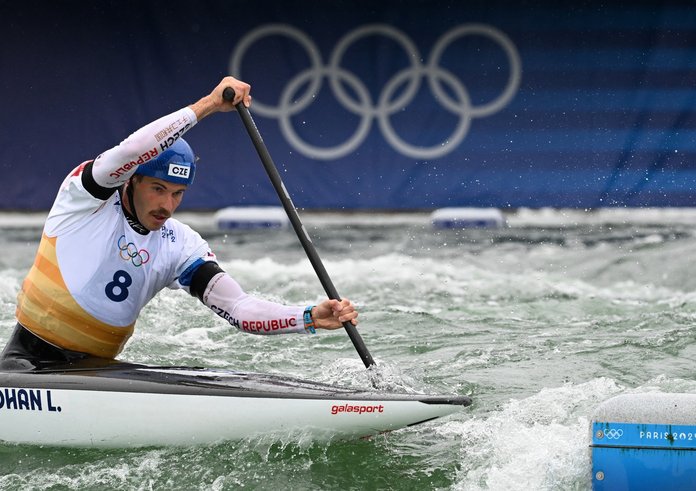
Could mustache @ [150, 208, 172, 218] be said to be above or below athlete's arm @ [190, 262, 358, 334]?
above

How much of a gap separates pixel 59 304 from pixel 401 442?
170cm

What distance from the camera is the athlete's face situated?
516 centimetres

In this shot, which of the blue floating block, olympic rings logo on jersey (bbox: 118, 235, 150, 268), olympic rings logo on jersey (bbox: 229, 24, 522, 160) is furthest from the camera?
olympic rings logo on jersey (bbox: 229, 24, 522, 160)

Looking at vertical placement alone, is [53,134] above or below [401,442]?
above

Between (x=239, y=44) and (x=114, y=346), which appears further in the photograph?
(x=239, y=44)

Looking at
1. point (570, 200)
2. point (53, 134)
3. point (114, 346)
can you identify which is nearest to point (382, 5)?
point (570, 200)

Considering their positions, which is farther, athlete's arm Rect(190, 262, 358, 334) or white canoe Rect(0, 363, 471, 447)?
athlete's arm Rect(190, 262, 358, 334)

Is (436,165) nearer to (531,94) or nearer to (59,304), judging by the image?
(531,94)

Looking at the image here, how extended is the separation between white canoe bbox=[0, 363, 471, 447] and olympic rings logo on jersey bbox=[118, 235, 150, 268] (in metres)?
0.53

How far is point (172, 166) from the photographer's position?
16.8 feet

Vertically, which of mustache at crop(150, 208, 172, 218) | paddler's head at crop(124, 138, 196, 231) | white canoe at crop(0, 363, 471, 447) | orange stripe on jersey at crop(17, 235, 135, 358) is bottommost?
white canoe at crop(0, 363, 471, 447)

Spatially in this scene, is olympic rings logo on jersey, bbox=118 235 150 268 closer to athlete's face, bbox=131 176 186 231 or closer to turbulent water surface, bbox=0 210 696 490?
athlete's face, bbox=131 176 186 231

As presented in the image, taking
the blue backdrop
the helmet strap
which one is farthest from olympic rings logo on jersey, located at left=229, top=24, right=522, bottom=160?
the helmet strap

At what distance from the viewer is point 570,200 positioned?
12.3 meters
